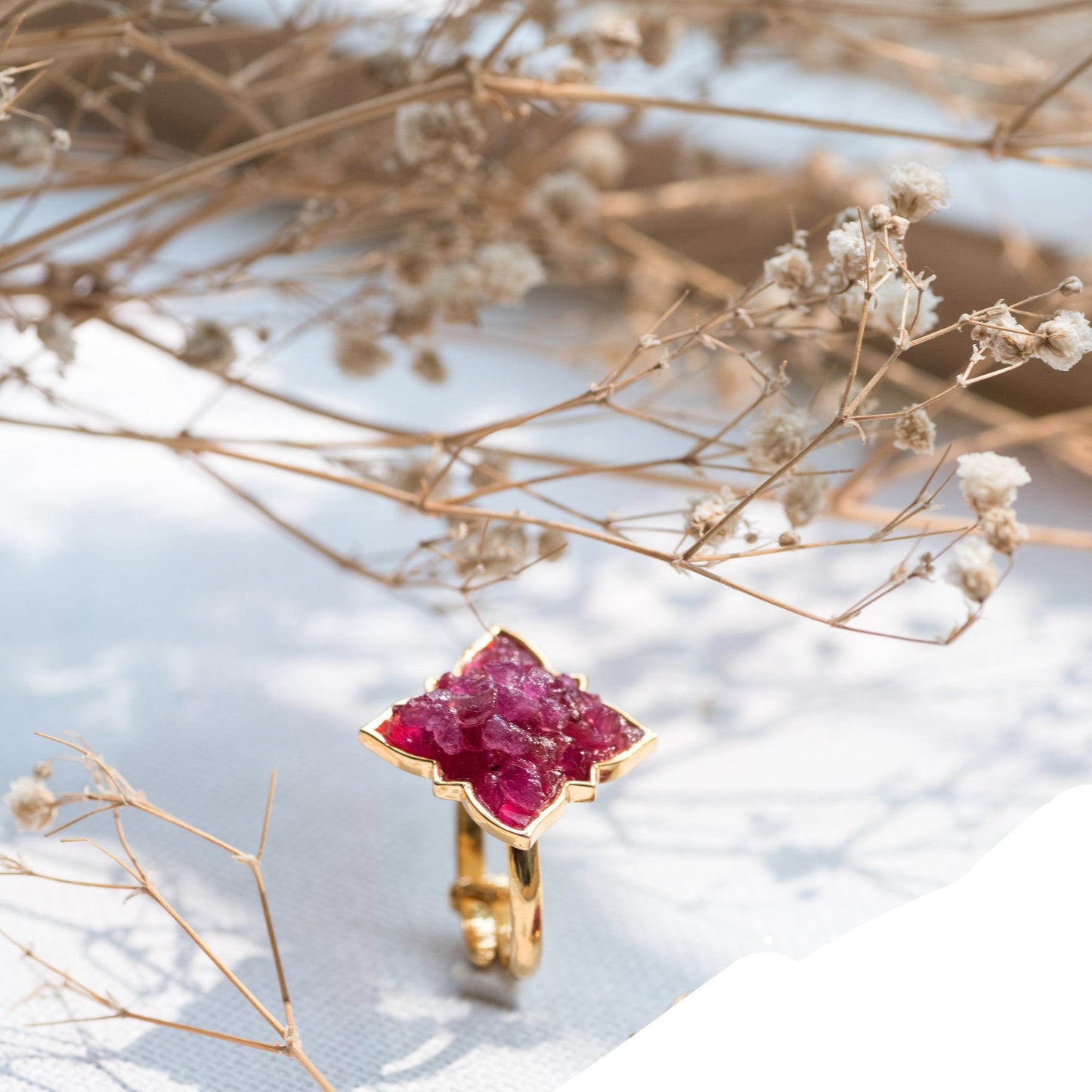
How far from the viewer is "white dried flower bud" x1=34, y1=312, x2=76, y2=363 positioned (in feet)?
1.58

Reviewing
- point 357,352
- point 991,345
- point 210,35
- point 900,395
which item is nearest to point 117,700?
point 357,352

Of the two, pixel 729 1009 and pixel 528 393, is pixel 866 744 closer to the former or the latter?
pixel 729 1009

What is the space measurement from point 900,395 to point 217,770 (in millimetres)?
638

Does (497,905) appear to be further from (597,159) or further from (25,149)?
(597,159)

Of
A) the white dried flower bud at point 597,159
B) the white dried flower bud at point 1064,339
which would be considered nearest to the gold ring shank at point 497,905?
the white dried flower bud at point 1064,339

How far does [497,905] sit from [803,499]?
0.19 metres

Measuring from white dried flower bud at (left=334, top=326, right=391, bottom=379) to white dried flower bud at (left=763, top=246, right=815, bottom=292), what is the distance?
24cm

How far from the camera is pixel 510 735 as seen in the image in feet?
1.27

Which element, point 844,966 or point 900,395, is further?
point 900,395

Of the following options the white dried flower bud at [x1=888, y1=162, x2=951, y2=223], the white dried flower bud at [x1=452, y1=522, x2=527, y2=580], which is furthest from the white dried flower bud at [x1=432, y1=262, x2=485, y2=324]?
the white dried flower bud at [x1=888, y1=162, x2=951, y2=223]

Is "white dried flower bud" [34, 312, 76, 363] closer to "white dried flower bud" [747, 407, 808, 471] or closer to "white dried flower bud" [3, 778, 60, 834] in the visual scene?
"white dried flower bud" [3, 778, 60, 834]

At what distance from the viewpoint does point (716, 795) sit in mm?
546

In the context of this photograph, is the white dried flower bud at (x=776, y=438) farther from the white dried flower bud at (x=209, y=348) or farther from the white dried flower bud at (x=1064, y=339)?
the white dried flower bud at (x=209, y=348)

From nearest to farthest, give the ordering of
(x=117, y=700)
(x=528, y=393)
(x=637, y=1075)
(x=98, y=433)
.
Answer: (x=637, y=1075)
(x=98, y=433)
(x=117, y=700)
(x=528, y=393)
